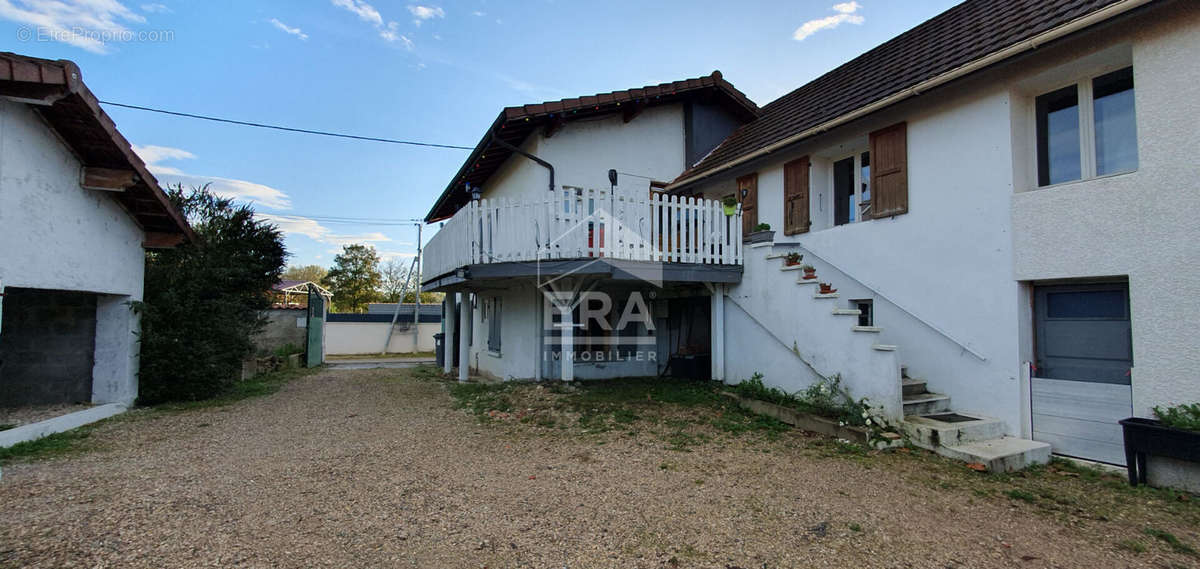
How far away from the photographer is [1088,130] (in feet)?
16.3

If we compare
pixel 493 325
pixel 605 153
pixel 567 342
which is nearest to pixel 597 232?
pixel 567 342

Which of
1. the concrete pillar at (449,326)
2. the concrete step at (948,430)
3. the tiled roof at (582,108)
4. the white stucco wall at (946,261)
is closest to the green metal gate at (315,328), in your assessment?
the concrete pillar at (449,326)

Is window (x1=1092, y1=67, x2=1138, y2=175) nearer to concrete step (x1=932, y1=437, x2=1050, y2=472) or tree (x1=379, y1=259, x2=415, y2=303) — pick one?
concrete step (x1=932, y1=437, x2=1050, y2=472)

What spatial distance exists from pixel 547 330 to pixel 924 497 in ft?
20.8

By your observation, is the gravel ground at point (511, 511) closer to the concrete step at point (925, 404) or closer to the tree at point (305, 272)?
the concrete step at point (925, 404)

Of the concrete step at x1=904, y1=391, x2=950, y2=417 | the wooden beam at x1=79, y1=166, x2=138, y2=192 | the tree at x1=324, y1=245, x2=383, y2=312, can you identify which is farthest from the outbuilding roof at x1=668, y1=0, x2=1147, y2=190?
the tree at x1=324, y1=245, x2=383, y2=312

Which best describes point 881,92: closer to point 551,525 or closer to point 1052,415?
point 1052,415

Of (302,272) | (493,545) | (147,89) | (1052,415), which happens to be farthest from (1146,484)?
(302,272)

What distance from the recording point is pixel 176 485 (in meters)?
4.15

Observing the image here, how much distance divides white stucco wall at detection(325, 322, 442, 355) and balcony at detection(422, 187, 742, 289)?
18.6 meters

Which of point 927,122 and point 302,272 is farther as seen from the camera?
point 302,272

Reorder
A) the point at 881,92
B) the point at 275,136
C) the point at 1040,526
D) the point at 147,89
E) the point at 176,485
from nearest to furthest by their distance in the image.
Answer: the point at 1040,526 → the point at 176,485 → the point at 881,92 → the point at 147,89 → the point at 275,136

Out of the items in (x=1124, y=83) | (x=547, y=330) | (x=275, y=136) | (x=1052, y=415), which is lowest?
(x=1052, y=415)

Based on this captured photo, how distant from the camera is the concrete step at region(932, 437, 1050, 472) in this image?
4.44 m
